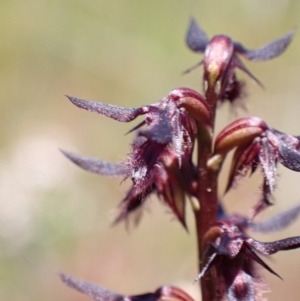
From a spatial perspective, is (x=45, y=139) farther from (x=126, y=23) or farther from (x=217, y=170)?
(x=217, y=170)

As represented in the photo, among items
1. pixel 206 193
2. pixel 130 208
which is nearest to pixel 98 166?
pixel 130 208

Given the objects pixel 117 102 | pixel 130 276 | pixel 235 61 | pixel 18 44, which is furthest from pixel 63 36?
pixel 235 61

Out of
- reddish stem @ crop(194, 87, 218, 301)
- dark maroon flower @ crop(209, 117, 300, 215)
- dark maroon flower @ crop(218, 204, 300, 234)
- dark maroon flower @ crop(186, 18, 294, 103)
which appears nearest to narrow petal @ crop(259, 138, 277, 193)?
dark maroon flower @ crop(209, 117, 300, 215)

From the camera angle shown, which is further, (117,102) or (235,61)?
(117,102)

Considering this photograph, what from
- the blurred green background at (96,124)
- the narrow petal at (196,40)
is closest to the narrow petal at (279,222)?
the narrow petal at (196,40)

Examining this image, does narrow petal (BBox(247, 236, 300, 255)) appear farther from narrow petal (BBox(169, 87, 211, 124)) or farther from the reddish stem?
narrow petal (BBox(169, 87, 211, 124))
